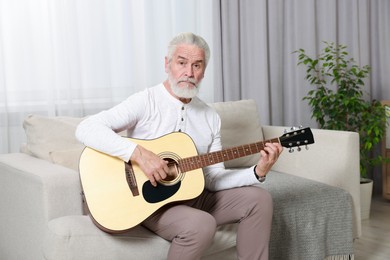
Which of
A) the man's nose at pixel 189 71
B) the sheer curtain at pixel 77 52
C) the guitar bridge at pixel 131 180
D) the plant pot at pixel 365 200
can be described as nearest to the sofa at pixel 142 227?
the guitar bridge at pixel 131 180

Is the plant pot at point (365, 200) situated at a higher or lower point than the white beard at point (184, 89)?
lower

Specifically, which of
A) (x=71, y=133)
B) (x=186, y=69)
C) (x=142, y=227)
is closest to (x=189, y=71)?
(x=186, y=69)

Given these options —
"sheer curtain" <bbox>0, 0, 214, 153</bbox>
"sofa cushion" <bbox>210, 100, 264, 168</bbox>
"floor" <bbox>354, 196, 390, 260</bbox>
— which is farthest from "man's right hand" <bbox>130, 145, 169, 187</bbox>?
"floor" <bbox>354, 196, 390, 260</bbox>

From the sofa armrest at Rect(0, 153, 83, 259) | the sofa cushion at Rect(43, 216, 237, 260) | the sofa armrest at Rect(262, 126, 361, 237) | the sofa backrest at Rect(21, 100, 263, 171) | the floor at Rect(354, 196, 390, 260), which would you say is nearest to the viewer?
the sofa cushion at Rect(43, 216, 237, 260)

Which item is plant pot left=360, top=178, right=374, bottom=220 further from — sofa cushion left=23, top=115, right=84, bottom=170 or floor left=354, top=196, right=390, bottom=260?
sofa cushion left=23, top=115, right=84, bottom=170

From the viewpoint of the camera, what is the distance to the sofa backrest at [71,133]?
218 cm

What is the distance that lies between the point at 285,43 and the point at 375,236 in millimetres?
1363

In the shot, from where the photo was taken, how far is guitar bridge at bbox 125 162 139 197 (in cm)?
181

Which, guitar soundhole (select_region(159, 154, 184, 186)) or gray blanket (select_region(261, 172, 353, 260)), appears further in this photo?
gray blanket (select_region(261, 172, 353, 260))

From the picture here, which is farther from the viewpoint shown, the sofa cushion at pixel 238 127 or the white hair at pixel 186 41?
the sofa cushion at pixel 238 127

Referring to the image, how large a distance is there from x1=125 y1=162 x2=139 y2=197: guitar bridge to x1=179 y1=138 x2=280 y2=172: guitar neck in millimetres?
167

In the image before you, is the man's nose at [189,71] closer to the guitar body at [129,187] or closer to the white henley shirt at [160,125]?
the white henley shirt at [160,125]

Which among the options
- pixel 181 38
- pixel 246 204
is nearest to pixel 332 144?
pixel 246 204

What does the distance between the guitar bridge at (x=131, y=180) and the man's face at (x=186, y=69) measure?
337 millimetres
